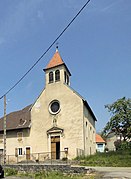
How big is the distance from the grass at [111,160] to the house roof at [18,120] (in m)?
13.9

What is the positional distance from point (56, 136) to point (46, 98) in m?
6.35

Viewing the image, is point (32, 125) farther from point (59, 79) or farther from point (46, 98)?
point (59, 79)

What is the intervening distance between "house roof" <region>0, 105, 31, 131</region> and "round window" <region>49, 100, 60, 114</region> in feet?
14.8

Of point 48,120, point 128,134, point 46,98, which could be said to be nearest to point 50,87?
point 46,98

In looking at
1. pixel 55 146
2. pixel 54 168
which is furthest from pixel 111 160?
pixel 55 146

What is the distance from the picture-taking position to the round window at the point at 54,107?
4569cm

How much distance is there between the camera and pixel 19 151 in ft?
155

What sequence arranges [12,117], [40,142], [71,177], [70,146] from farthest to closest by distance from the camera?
[12,117], [40,142], [70,146], [71,177]

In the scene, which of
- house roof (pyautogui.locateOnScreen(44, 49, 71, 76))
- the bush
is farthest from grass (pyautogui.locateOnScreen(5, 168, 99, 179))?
house roof (pyautogui.locateOnScreen(44, 49, 71, 76))

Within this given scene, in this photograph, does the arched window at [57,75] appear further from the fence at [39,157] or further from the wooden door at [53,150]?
the fence at [39,157]

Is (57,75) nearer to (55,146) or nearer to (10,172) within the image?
(55,146)

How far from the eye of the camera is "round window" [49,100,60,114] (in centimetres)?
4569

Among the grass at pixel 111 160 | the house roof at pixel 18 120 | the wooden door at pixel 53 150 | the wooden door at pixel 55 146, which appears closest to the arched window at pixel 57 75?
the house roof at pixel 18 120

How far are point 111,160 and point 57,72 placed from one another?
1794 centimetres
